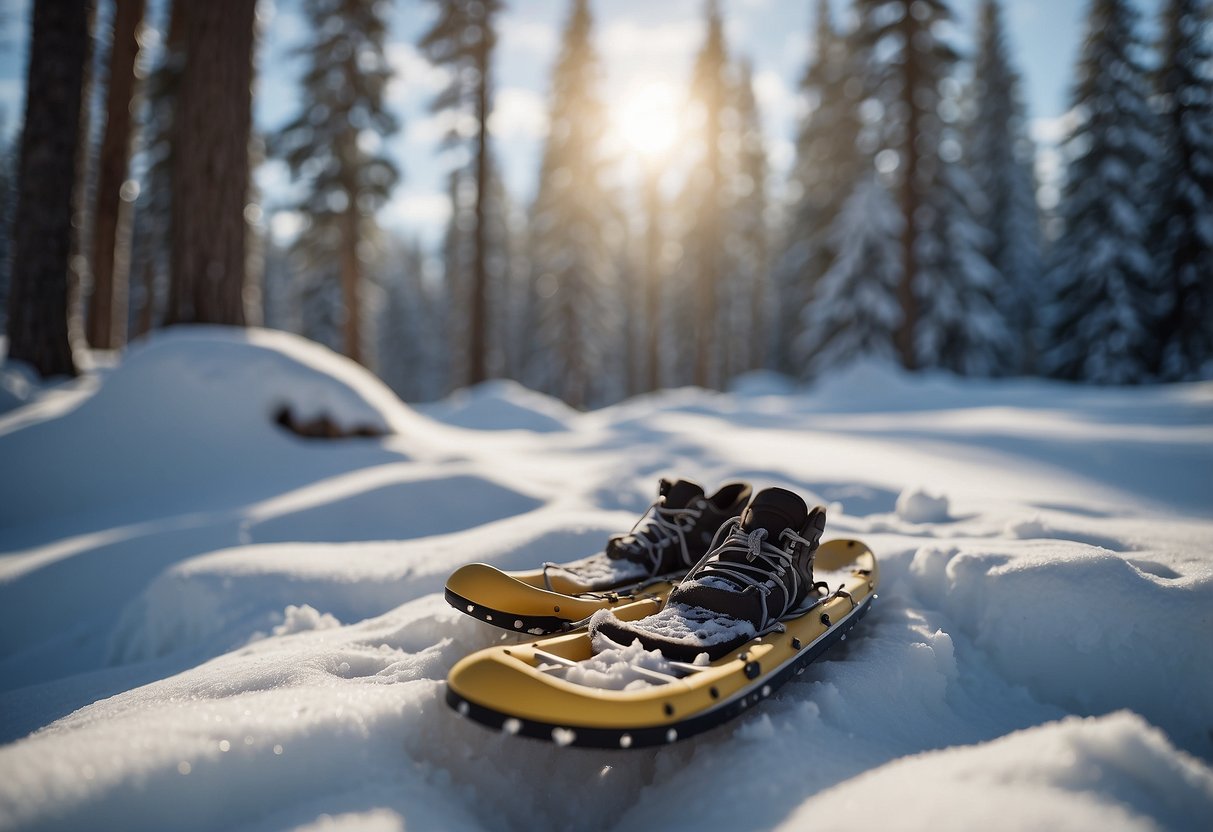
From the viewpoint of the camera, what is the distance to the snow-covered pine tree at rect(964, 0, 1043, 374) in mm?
21391

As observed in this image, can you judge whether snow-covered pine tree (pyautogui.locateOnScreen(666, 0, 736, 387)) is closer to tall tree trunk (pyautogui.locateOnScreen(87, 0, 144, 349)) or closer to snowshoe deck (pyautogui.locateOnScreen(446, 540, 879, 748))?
tall tree trunk (pyautogui.locateOnScreen(87, 0, 144, 349))

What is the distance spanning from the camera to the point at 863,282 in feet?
56.4

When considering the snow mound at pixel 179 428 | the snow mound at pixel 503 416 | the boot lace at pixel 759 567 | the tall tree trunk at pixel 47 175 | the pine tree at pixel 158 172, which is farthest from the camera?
the pine tree at pixel 158 172

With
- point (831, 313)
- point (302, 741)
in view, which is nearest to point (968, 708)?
point (302, 741)

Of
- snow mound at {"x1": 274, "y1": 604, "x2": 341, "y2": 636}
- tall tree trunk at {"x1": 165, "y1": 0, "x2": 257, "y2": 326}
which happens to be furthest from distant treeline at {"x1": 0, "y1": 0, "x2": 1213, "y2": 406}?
snow mound at {"x1": 274, "y1": 604, "x2": 341, "y2": 636}

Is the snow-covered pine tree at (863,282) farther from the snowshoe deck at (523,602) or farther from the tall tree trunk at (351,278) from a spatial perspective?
the snowshoe deck at (523,602)

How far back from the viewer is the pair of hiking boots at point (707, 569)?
63.8 inches

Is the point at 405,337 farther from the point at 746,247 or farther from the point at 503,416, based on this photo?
the point at 503,416

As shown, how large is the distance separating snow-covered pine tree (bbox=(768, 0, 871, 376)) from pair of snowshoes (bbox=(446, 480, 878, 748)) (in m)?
15.9

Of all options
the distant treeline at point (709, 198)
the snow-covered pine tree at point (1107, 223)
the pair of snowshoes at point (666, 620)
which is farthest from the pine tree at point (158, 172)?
the snow-covered pine tree at point (1107, 223)

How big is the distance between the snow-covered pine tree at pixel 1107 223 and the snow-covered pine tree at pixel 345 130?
20032 millimetres

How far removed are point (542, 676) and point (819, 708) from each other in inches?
30.5

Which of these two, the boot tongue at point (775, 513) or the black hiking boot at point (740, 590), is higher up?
the boot tongue at point (775, 513)

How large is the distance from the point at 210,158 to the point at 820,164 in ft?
64.6
